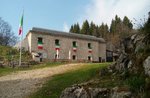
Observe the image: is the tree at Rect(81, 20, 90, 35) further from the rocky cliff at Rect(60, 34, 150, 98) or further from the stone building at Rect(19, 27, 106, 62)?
the rocky cliff at Rect(60, 34, 150, 98)

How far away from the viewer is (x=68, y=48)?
54.0 metres

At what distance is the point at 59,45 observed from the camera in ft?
174

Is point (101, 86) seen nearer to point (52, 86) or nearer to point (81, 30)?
point (52, 86)

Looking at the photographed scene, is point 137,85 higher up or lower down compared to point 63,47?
lower down

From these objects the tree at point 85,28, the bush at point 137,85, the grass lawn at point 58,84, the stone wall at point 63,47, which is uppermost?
the tree at point 85,28

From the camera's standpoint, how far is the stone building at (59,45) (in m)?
50.3

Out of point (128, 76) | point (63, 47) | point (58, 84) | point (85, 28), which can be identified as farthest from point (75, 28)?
point (128, 76)

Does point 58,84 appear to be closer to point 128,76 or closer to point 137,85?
point 128,76

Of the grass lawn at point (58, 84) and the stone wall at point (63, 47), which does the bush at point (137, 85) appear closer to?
the grass lawn at point (58, 84)

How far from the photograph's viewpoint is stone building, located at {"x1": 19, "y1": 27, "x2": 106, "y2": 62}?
50281mm

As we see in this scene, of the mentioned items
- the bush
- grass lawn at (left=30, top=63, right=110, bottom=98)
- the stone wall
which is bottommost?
grass lawn at (left=30, top=63, right=110, bottom=98)

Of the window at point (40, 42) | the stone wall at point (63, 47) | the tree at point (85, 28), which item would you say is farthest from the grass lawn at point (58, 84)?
the tree at point (85, 28)

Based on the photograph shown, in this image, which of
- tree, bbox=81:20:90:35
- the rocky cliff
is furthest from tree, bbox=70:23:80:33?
the rocky cliff

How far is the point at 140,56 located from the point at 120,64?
1.96 m
